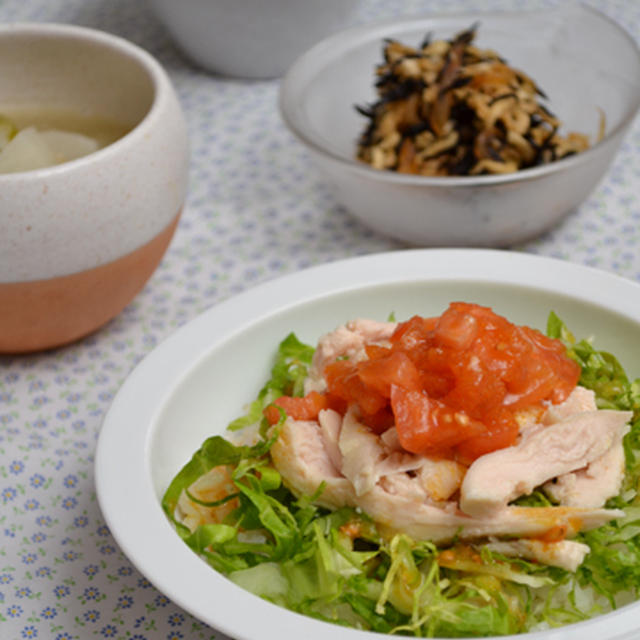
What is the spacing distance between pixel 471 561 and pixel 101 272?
1.02 m

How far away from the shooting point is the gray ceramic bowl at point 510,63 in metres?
2.25

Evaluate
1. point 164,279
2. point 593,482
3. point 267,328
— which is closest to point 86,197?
point 267,328

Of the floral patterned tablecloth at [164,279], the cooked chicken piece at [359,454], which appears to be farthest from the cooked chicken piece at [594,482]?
the floral patterned tablecloth at [164,279]

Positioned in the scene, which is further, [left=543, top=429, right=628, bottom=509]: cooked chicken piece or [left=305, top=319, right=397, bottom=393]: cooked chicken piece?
[left=305, top=319, right=397, bottom=393]: cooked chicken piece

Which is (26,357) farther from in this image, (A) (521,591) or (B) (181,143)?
(A) (521,591)

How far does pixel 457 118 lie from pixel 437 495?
52.8 inches

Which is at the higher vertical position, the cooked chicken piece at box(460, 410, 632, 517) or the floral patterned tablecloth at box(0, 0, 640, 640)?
the cooked chicken piece at box(460, 410, 632, 517)

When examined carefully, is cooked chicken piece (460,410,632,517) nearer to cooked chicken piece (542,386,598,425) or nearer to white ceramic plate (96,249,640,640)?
cooked chicken piece (542,386,598,425)

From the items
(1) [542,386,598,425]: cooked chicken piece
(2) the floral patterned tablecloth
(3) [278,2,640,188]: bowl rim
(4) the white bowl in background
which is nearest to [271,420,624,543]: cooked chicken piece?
(1) [542,386,598,425]: cooked chicken piece

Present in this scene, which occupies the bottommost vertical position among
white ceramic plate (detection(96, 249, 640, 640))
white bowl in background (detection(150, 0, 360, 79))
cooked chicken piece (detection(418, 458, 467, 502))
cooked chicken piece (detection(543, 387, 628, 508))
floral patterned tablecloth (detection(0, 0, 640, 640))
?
floral patterned tablecloth (detection(0, 0, 640, 640))

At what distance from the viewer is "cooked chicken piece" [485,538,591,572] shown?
136 cm

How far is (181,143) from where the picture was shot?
207 cm

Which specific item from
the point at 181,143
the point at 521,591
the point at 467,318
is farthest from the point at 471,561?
the point at 181,143

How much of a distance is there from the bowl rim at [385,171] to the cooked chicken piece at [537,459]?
85cm
